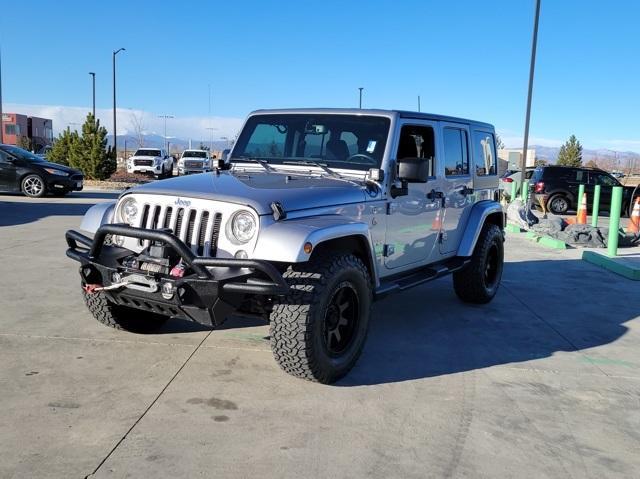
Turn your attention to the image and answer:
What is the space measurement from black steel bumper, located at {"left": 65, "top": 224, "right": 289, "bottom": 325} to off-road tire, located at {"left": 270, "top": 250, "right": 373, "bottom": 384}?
0.80ft

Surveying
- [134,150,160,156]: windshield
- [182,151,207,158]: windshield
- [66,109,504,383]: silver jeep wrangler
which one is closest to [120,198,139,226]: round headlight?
[66,109,504,383]: silver jeep wrangler

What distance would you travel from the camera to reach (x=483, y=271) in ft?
20.5

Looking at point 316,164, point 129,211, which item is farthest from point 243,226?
point 316,164

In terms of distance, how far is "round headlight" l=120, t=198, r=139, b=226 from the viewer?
414cm

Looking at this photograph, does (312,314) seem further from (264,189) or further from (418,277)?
(418,277)

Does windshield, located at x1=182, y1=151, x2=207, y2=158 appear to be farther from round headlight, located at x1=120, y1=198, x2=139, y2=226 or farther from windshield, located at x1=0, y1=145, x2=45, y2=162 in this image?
round headlight, located at x1=120, y1=198, x2=139, y2=226

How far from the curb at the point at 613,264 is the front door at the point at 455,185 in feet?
11.2

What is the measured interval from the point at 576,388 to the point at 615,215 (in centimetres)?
600

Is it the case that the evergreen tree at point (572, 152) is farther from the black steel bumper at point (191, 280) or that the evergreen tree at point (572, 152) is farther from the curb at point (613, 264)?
the black steel bumper at point (191, 280)

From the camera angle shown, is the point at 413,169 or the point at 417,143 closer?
the point at 413,169

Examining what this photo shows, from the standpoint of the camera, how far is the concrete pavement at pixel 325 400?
2992 mm

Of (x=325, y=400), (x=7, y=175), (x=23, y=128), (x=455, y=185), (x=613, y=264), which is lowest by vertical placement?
(x=325, y=400)

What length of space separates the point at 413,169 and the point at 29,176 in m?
14.7

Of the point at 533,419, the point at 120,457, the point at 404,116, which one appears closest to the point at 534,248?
the point at 404,116
